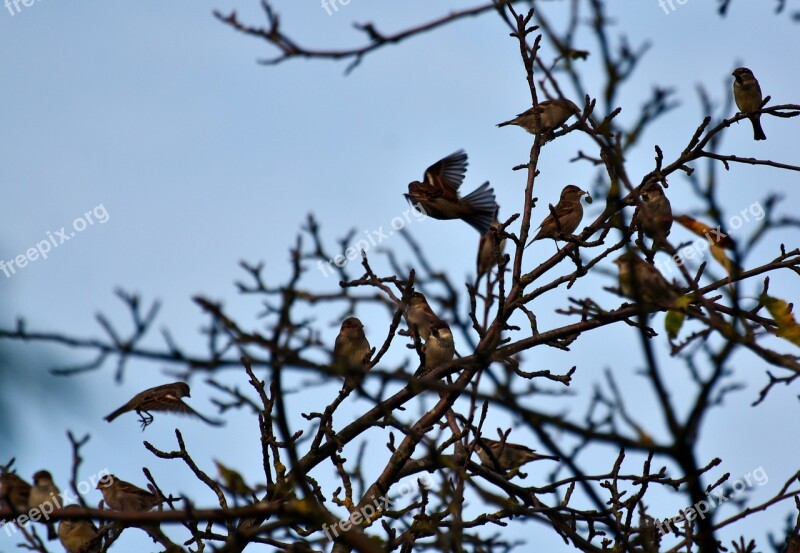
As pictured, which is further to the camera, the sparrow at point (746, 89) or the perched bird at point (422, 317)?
the sparrow at point (746, 89)

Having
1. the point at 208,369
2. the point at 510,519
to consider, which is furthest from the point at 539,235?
the point at 208,369

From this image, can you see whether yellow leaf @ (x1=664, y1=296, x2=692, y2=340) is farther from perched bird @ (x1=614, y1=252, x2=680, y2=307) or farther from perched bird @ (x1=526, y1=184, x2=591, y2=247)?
perched bird @ (x1=526, y1=184, x2=591, y2=247)

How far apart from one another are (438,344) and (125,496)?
2914 millimetres

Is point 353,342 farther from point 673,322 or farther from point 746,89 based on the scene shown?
point 746,89

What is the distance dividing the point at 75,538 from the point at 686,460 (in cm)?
649

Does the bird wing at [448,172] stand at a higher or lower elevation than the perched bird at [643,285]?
higher

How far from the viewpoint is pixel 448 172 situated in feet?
28.6

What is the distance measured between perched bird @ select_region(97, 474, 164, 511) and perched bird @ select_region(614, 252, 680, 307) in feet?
14.5

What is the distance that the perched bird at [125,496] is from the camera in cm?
784

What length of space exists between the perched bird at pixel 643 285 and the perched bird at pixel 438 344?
1.88 metres

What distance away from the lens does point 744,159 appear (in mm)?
6105

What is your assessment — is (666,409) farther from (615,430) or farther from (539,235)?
(539,235)

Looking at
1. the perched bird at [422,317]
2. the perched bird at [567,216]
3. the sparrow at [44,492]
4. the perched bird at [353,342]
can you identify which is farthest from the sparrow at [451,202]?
the sparrow at [44,492]

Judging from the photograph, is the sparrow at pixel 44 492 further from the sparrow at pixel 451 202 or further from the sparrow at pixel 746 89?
the sparrow at pixel 746 89
